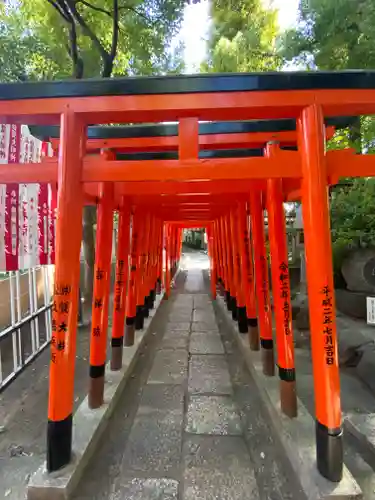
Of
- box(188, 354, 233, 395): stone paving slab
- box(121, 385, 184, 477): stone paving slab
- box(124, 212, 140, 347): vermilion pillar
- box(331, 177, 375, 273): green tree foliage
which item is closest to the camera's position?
box(121, 385, 184, 477): stone paving slab

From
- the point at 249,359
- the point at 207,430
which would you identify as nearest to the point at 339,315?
the point at 249,359

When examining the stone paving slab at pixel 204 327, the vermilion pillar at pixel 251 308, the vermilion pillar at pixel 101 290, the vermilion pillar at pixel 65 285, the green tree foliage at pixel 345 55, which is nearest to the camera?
the vermilion pillar at pixel 65 285

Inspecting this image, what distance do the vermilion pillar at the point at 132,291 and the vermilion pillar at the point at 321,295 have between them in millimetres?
3689

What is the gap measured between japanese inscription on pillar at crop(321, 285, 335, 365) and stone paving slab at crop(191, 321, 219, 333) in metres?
5.47

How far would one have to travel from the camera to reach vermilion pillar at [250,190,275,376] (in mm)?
4754

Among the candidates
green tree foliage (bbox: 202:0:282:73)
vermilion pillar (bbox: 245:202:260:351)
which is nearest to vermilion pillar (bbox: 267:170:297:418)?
vermilion pillar (bbox: 245:202:260:351)

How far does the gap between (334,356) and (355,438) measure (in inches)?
57.9

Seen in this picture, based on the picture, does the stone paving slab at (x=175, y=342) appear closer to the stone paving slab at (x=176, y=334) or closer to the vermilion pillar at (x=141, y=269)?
the stone paving slab at (x=176, y=334)

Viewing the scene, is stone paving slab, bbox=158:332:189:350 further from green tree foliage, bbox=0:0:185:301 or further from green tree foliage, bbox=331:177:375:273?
green tree foliage, bbox=331:177:375:273

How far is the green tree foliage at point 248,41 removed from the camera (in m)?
9.94

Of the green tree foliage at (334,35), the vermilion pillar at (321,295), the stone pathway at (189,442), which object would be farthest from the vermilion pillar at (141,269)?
the green tree foliage at (334,35)

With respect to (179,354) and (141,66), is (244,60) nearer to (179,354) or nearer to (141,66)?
(141,66)

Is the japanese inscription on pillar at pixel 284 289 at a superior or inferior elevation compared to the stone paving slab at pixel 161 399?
superior

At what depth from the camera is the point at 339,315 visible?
715cm
